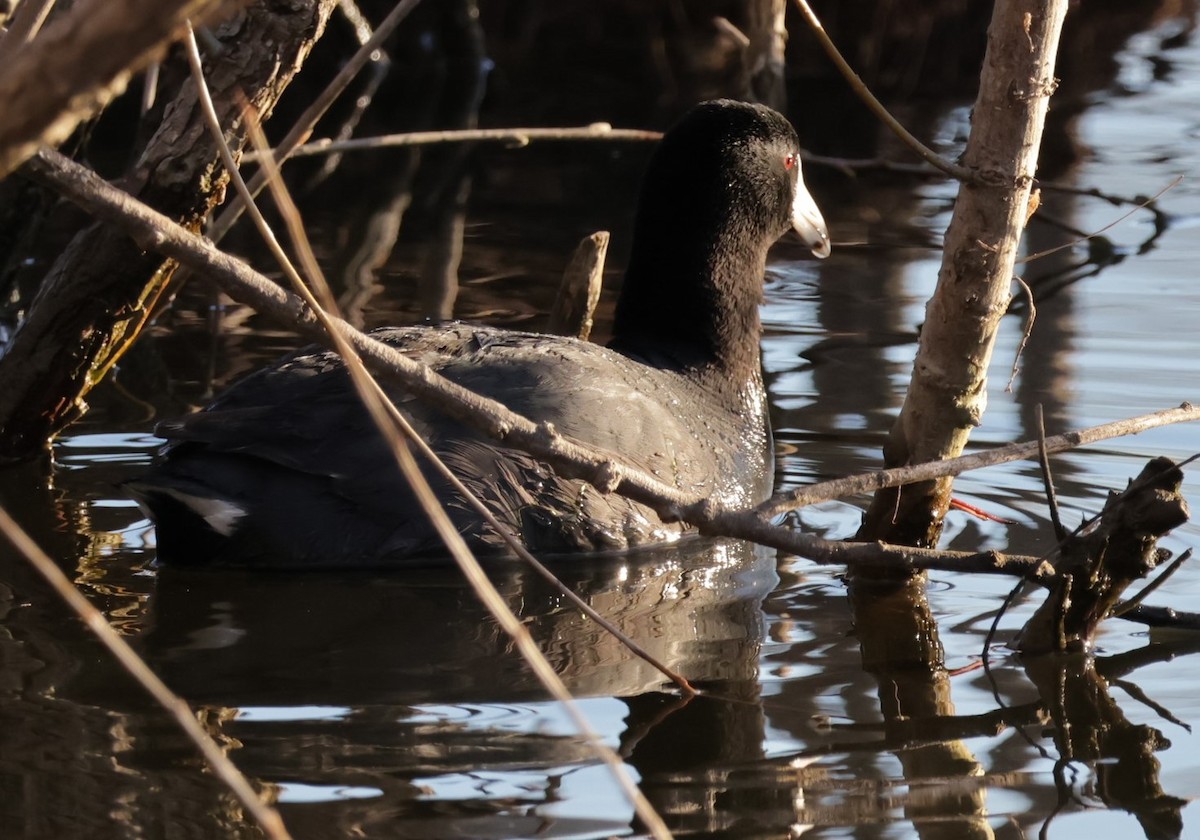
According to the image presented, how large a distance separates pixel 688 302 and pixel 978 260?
1685 mm

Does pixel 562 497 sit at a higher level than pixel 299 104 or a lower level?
lower

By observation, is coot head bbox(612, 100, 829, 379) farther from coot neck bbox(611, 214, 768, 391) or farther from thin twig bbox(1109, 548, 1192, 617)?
thin twig bbox(1109, 548, 1192, 617)

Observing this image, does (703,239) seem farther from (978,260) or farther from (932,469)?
(932,469)

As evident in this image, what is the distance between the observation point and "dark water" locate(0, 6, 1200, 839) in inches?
113

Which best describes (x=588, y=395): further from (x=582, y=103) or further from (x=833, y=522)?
(x=582, y=103)

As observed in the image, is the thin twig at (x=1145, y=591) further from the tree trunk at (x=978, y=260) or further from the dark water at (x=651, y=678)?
the tree trunk at (x=978, y=260)

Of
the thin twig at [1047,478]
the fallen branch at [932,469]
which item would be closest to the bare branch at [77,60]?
the fallen branch at [932,469]

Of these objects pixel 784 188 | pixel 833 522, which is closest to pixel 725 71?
pixel 784 188

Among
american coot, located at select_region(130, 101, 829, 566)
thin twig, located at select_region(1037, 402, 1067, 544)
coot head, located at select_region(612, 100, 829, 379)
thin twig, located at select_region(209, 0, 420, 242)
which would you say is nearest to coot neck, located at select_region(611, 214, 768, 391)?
coot head, located at select_region(612, 100, 829, 379)

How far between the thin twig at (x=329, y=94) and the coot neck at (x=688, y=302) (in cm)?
131

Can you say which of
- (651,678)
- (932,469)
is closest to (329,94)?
(651,678)

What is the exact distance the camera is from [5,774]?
2.96 meters

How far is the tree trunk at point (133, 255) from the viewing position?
4.38 metres

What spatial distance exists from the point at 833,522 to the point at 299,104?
9.86m
